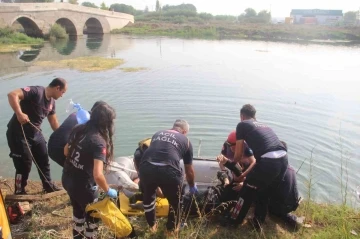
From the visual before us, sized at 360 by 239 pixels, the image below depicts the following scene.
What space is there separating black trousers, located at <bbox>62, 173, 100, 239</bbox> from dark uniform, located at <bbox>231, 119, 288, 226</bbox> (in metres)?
1.95

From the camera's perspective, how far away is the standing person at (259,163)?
13.9 feet

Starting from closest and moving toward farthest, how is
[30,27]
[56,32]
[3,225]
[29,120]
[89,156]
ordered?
[3,225] → [89,156] → [29,120] → [56,32] → [30,27]

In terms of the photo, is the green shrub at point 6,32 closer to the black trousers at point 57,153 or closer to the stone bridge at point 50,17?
the stone bridge at point 50,17

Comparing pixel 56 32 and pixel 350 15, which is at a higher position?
pixel 350 15

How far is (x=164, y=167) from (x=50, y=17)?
4098cm

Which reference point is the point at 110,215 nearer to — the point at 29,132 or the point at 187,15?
the point at 29,132

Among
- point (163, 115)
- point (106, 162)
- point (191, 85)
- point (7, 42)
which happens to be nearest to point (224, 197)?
point (106, 162)

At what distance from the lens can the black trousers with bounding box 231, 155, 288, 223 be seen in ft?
13.8

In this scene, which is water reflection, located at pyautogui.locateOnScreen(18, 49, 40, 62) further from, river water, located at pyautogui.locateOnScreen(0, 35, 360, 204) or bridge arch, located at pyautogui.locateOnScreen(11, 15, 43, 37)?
bridge arch, located at pyautogui.locateOnScreen(11, 15, 43, 37)

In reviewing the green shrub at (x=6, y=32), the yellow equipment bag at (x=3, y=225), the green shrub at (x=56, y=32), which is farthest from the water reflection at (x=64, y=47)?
the yellow equipment bag at (x=3, y=225)

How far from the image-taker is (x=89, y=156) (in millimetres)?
3371

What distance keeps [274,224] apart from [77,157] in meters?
2.95

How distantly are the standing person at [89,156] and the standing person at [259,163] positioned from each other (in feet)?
6.00

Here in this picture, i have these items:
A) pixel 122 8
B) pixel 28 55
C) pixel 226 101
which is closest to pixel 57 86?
pixel 226 101
